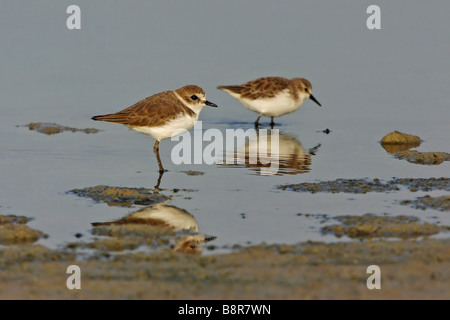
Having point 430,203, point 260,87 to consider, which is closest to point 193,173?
point 430,203

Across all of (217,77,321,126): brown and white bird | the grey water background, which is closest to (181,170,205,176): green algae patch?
the grey water background

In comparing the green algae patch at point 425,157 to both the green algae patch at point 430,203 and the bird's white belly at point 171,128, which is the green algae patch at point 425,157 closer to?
the green algae patch at point 430,203

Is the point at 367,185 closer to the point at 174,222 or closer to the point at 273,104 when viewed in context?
the point at 174,222

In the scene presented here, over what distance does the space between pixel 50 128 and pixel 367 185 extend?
7172mm

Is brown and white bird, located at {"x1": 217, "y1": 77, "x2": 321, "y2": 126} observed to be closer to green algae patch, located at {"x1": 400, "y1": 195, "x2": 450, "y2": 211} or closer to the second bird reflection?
the second bird reflection

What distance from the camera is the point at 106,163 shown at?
1355cm

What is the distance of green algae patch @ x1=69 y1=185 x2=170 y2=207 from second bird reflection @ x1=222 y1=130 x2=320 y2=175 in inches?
97.2

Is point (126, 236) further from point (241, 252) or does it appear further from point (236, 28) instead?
point (236, 28)

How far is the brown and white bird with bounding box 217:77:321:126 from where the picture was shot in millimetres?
18062

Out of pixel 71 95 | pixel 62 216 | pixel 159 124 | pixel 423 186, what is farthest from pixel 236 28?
pixel 62 216

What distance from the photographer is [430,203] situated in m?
10.9

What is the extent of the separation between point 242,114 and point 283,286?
1161 centimetres

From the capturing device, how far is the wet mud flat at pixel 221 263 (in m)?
7.64

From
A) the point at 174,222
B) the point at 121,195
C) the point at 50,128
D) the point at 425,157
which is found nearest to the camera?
the point at 174,222
